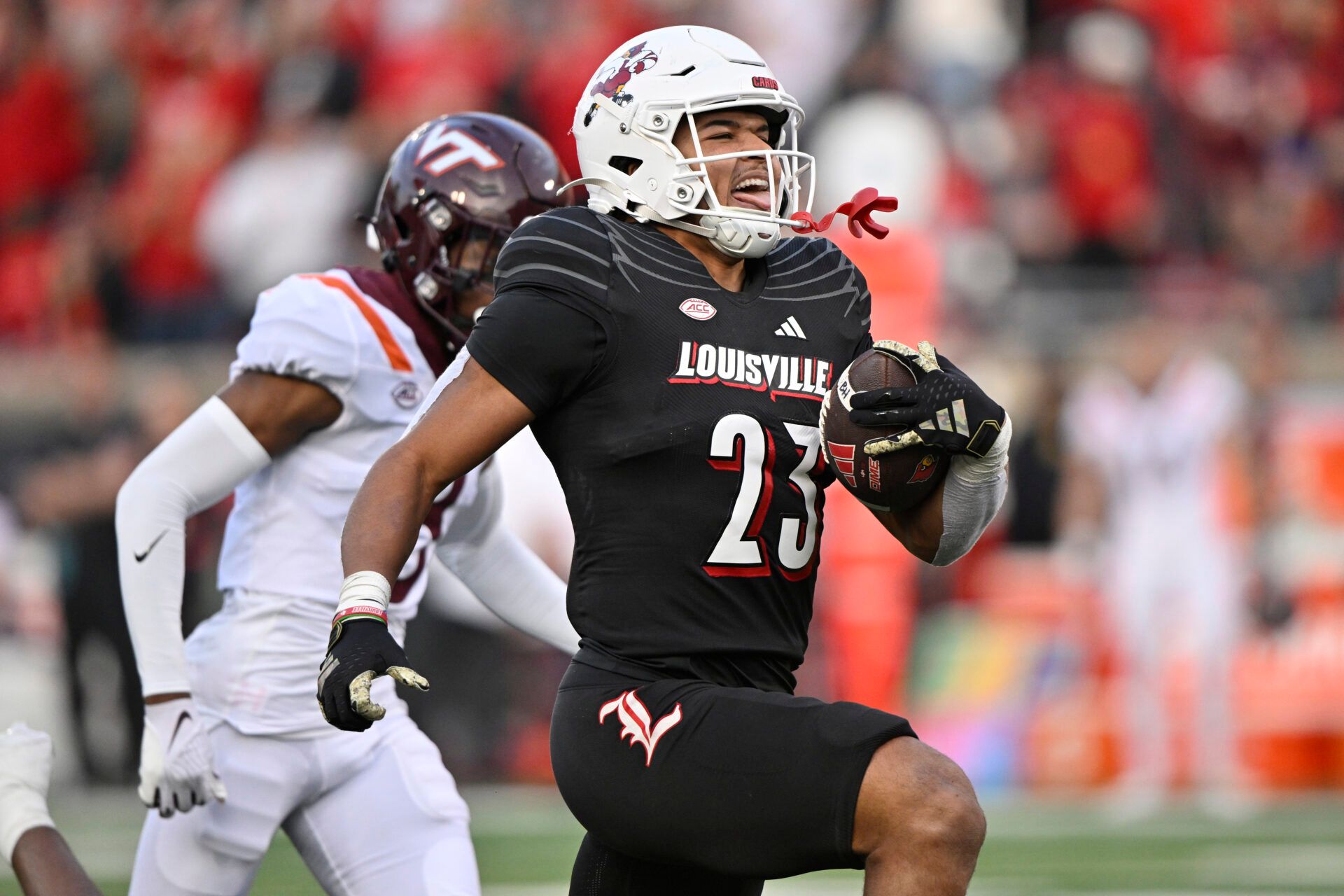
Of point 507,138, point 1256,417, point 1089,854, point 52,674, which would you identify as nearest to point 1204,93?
point 1256,417

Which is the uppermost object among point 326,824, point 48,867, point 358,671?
point 358,671

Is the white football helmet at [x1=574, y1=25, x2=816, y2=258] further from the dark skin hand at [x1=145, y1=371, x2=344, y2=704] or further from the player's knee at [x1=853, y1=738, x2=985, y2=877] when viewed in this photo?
the player's knee at [x1=853, y1=738, x2=985, y2=877]

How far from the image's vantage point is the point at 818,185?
34.3ft

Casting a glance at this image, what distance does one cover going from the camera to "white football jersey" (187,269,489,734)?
372cm

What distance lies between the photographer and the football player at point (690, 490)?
111 inches

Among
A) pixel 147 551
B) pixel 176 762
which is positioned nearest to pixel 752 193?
pixel 147 551

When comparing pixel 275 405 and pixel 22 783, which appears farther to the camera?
pixel 22 783

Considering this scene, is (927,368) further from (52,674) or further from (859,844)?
(52,674)

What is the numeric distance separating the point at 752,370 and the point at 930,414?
0.32 meters

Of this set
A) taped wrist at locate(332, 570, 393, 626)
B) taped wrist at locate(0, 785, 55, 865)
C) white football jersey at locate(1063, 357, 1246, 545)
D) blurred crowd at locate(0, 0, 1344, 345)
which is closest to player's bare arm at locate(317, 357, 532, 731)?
taped wrist at locate(332, 570, 393, 626)

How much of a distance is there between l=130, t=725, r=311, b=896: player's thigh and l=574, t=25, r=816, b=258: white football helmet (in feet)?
4.04

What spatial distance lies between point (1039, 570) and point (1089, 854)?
245 centimetres

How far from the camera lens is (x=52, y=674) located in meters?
9.48

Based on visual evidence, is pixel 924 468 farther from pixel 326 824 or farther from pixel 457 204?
pixel 326 824
